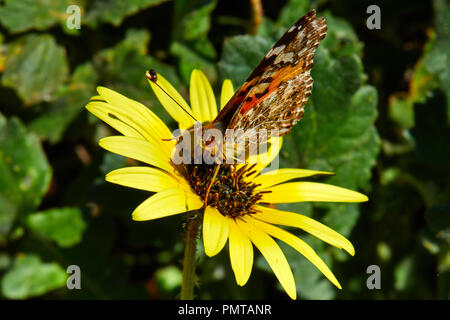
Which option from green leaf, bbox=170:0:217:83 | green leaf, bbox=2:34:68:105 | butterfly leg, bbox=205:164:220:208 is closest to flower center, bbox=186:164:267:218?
butterfly leg, bbox=205:164:220:208

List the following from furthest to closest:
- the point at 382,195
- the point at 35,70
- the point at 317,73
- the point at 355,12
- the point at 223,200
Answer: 1. the point at 355,12
2. the point at 382,195
3. the point at 35,70
4. the point at 317,73
5. the point at 223,200

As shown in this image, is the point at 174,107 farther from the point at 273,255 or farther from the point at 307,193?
the point at 273,255

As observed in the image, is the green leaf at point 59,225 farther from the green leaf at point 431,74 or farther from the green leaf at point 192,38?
the green leaf at point 431,74

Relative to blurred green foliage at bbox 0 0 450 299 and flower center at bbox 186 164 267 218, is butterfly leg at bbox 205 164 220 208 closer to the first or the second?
flower center at bbox 186 164 267 218

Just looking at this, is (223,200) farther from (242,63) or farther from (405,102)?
(405,102)

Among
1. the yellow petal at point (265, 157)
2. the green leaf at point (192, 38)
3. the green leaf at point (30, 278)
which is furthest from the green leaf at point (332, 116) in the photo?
the green leaf at point (30, 278)
